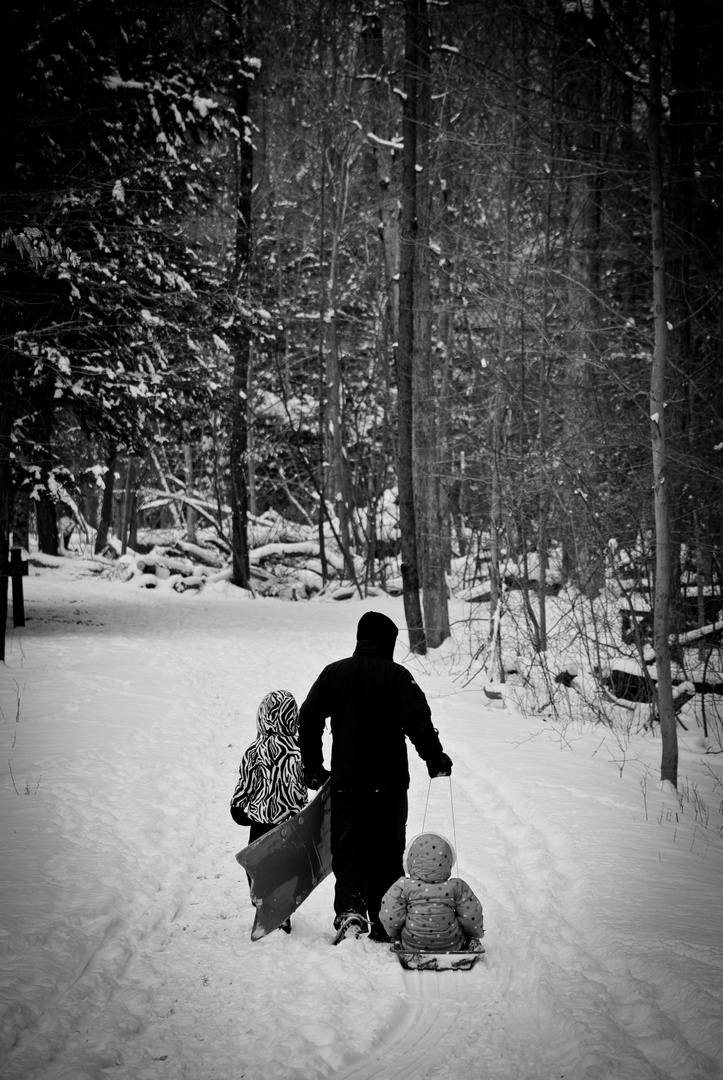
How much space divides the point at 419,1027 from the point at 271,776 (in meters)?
1.68

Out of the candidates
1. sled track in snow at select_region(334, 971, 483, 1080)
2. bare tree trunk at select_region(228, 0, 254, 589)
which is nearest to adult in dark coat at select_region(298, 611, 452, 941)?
sled track in snow at select_region(334, 971, 483, 1080)

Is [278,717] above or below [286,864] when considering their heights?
above

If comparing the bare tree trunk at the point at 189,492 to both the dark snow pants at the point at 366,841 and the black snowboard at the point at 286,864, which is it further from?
the dark snow pants at the point at 366,841

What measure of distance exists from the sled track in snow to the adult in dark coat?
68 centimetres

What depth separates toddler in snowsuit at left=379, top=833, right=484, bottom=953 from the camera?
13.2 ft

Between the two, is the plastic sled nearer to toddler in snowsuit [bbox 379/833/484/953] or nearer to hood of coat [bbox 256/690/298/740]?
toddler in snowsuit [bbox 379/833/484/953]

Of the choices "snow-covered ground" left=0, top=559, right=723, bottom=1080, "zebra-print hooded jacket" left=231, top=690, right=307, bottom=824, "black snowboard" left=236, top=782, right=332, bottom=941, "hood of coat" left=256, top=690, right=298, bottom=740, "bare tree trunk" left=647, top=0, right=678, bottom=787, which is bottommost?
"snow-covered ground" left=0, top=559, right=723, bottom=1080

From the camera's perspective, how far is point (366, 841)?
4625 mm

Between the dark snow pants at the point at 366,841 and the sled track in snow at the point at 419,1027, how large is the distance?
2.15 feet

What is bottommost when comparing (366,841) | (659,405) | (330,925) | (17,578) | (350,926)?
(330,925)

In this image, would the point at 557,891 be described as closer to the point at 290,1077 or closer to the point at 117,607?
the point at 290,1077

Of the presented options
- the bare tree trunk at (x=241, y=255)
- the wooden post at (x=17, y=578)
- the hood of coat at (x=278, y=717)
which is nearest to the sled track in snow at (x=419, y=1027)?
the hood of coat at (x=278, y=717)

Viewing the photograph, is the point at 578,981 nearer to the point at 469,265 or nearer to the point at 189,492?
the point at 469,265

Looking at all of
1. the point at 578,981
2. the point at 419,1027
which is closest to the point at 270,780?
the point at 419,1027
